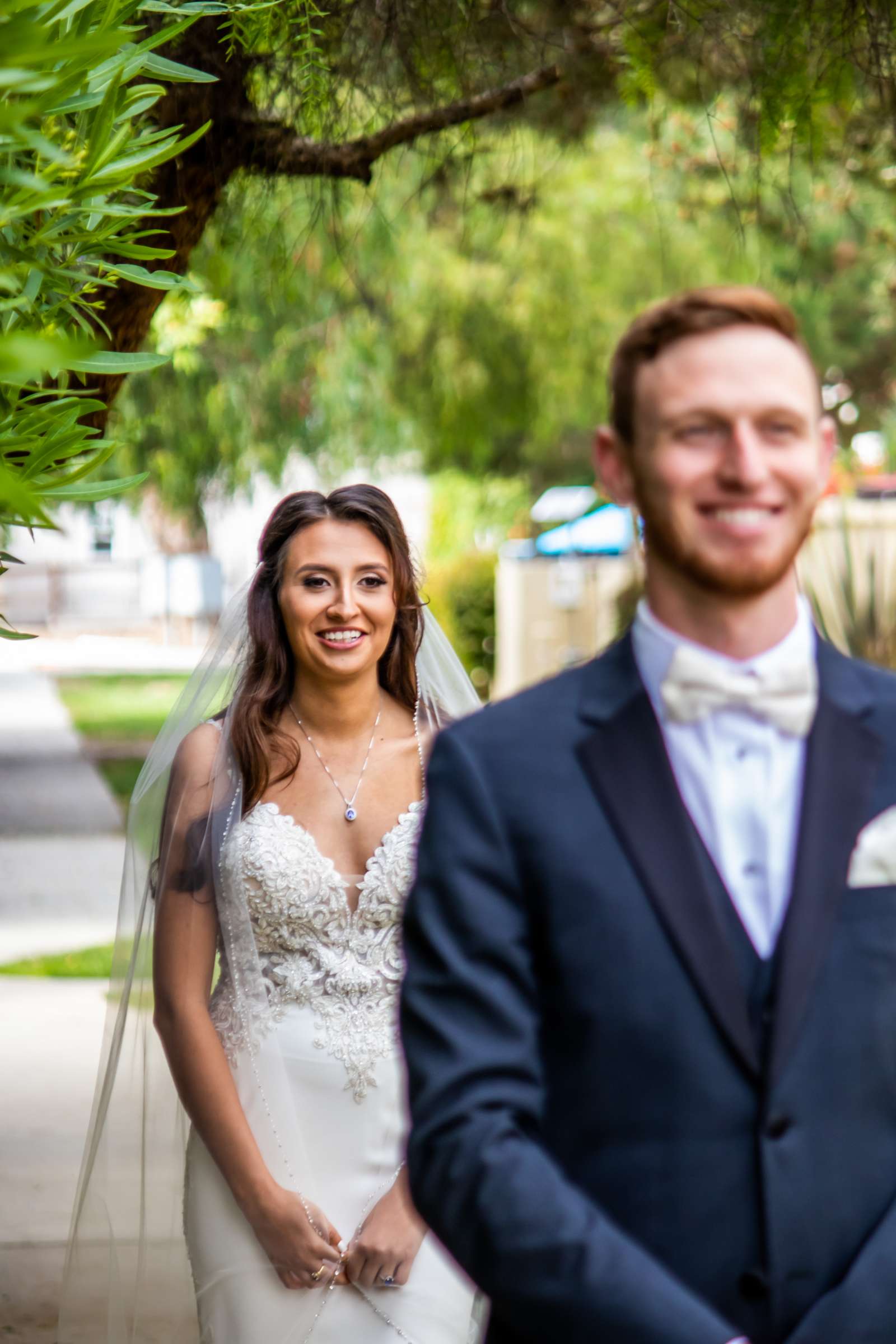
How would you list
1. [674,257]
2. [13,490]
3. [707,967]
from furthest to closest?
[674,257] → [707,967] → [13,490]

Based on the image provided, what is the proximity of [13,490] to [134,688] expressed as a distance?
22.8 meters

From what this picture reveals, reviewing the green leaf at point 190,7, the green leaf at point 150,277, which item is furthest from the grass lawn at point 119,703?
the green leaf at point 150,277

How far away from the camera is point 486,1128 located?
1623mm

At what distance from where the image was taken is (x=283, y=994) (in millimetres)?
3432

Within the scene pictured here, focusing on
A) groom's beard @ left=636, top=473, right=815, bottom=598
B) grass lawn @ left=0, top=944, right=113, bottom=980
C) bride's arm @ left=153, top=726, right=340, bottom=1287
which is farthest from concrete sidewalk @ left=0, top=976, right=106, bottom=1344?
groom's beard @ left=636, top=473, right=815, bottom=598

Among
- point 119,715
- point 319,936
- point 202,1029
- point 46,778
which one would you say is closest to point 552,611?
point 119,715

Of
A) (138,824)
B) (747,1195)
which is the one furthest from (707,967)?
(138,824)

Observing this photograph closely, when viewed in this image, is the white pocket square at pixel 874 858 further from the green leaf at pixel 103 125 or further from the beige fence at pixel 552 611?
the beige fence at pixel 552 611

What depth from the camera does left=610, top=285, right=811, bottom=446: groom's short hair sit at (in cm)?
171

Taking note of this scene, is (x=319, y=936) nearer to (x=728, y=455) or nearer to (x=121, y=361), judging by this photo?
(x=121, y=361)

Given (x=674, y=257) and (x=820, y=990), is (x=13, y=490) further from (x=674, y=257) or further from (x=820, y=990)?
(x=674, y=257)

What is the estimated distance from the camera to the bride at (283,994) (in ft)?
10.6

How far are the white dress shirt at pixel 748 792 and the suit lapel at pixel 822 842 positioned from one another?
0.02 meters

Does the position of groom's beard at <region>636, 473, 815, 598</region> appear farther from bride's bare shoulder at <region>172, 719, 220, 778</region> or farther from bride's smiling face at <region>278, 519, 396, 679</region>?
bride's bare shoulder at <region>172, 719, 220, 778</region>
